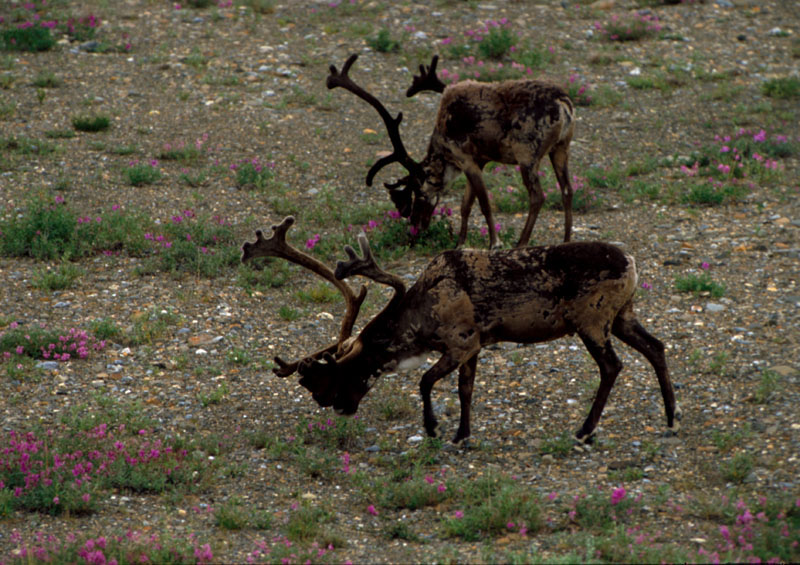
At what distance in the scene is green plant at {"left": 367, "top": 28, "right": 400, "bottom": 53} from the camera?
1659 cm

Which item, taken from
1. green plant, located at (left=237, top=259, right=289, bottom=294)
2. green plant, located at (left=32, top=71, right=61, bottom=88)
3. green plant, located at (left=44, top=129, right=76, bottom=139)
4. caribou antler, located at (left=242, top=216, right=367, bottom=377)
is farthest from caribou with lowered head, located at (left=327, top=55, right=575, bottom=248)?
green plant, located at (left=32, top=71, right=61, bottom=88)

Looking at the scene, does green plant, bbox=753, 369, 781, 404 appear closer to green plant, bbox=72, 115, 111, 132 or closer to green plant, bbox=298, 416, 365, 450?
green plant, bbox=298, 416, 365, 450

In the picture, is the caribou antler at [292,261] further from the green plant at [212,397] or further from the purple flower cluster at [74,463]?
the purple flower cluster at [74,463]

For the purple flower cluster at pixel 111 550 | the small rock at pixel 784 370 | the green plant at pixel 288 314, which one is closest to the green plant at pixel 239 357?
the green plant at pixel 288 314

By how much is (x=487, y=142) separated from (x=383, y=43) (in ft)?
21.5

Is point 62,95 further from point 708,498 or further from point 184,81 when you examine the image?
point 708,498

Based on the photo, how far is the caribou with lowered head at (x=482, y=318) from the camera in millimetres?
7406

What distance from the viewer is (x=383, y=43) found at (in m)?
16.6

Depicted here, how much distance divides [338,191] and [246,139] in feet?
6.57

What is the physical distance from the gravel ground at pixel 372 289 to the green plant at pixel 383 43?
16cm

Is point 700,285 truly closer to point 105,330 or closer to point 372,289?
point 372,289

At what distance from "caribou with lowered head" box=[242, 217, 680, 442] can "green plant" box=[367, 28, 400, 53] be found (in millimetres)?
9384

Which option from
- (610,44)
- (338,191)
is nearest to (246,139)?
(338,191)

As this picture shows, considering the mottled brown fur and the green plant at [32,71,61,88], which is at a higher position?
the mottled brown fur
